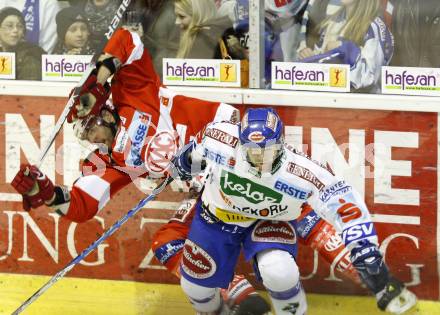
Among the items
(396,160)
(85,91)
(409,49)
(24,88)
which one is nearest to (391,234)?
(396,160)

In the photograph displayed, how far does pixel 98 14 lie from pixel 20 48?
1.58 feet

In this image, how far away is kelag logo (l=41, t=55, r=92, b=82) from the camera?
20.9 ft

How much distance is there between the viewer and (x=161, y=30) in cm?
622

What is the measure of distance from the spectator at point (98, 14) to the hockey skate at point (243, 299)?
1476 mm

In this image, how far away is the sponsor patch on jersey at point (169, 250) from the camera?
19.3 ft

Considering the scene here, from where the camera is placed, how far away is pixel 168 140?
5.99 metres

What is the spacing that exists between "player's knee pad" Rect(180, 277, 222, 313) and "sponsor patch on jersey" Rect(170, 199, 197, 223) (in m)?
0.43

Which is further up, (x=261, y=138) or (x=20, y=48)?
(x=20, y=48)

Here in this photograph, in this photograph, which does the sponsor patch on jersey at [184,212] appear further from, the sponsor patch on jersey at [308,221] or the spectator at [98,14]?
the spectator at [98,14]

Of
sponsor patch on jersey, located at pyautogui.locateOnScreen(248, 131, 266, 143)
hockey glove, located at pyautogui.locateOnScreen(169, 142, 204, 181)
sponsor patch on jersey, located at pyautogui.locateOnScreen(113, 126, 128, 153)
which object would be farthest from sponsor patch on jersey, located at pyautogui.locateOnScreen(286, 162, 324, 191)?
sponsor patch on jersey, located at pyautogui.locateOnScreen(113, 126, 128, 153)

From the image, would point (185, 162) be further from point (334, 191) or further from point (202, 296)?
point (334, 191)

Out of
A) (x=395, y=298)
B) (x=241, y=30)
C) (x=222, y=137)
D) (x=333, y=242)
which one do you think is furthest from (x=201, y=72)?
(x=395, y=298)

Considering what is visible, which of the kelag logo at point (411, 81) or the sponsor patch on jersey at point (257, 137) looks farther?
the kelag logo at point (411, 81)

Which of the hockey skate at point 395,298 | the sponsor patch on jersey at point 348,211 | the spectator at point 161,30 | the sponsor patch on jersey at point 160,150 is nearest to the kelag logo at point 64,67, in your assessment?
the spectator at point 161,30
